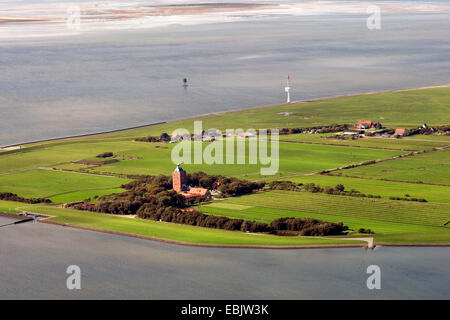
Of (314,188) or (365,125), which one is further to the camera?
(365,125)

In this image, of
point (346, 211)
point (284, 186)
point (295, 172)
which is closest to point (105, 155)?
point (295, 172)

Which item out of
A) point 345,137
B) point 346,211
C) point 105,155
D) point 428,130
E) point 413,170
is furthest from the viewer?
point 428,130

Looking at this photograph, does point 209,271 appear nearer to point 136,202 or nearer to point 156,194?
point 136,202

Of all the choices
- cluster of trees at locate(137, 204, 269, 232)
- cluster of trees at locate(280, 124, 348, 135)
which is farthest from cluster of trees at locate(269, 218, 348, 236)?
cluster of trees at locate(280, 124, 348, 135)

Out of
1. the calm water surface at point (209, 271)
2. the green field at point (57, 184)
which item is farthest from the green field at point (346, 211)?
the green field at point (57, 184)

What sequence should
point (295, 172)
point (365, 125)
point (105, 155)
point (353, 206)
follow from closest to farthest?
point (353, 206) → point (295, 172) → point (105, 155) → point (365, 125)

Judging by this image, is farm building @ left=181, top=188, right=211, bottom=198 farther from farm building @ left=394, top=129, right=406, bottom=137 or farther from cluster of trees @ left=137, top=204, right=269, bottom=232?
farm building @ left=394, top=129, right=406, bottom=137
